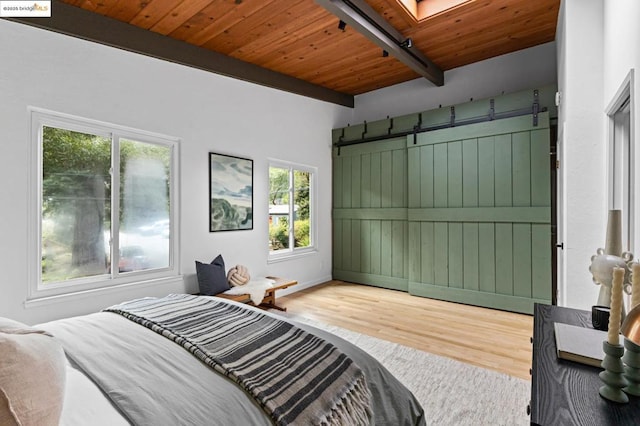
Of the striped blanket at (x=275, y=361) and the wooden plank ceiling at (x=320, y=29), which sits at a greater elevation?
the wooden plank ceiling at (x=320, y=29)

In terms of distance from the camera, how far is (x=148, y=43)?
3115 mm

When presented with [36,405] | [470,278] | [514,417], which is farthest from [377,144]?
[36,405]

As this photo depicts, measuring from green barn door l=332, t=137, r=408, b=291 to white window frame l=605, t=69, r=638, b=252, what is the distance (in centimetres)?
259

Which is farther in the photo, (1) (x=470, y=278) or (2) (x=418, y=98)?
(2) (x=418, y=98)

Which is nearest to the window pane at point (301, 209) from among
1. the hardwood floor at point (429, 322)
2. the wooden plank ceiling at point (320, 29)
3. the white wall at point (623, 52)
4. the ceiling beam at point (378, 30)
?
the hardwood floor at point (429, 322)

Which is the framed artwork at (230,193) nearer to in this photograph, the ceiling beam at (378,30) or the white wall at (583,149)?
the ceiling beam at (378,30)

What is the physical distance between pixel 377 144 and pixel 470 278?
2.26 metres

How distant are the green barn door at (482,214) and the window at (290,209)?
1.52 m

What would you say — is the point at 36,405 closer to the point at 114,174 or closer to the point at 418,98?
the point at 114,174

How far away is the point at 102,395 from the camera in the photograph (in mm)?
1054

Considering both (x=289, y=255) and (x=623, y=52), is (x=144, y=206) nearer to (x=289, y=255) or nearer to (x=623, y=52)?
(x=289, y=255)

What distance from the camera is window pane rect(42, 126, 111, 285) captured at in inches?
103

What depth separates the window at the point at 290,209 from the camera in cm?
453

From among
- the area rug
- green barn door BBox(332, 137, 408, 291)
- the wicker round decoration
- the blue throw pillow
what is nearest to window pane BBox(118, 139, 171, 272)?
the blue throw pillow
